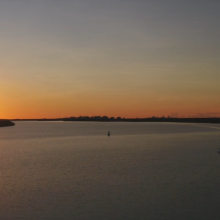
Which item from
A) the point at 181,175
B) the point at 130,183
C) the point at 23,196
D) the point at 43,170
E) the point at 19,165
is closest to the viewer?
the point at 23,196

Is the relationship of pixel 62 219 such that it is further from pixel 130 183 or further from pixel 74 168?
pixel 74 168

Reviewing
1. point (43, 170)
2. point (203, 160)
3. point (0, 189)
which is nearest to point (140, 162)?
point (203, 160)

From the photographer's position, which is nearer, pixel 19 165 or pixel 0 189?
pixel 0 189

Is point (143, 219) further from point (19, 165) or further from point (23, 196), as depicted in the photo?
point (19, 165)

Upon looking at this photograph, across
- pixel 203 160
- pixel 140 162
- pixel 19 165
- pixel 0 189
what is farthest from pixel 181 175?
pixel 19 165

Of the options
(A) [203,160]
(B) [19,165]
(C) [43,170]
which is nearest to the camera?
(C) [43,170]

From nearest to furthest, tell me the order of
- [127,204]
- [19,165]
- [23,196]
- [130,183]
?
[127,204] → [23,196] → [130,183] → [19,165]

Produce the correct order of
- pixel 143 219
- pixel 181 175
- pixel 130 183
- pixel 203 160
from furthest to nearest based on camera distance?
1. pixel 203 160
2. pixel 181 175
3. pixel 130 183
4. pixel 143 219

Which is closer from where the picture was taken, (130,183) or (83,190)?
(83,190)
